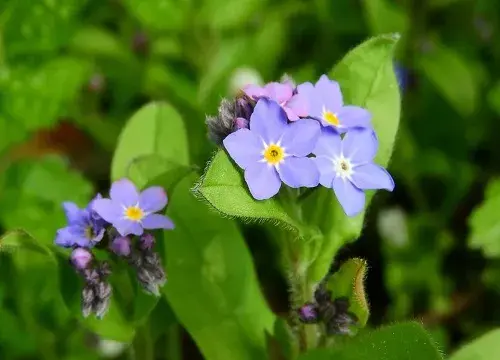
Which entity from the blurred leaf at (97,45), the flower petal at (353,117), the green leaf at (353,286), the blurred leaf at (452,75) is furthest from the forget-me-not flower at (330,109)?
the blurred leaf at (97,45)

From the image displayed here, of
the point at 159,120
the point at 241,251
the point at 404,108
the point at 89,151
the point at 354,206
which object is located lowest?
the point at 89,151

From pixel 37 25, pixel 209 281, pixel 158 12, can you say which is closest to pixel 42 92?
pixel 37 25

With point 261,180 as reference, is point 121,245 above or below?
below

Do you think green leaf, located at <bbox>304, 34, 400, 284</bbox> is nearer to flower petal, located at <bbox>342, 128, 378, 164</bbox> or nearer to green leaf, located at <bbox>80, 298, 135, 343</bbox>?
flower petal, located at <bbox>342, 128, 378, 164</bbox>

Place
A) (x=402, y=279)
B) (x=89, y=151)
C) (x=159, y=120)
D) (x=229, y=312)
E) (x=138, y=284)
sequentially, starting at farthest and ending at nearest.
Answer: (x=89, y=151), (x=402, y=279), (x=159, y=120), (x=229, y=312), (x=138, y=284)

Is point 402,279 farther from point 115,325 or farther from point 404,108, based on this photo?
point 115,325

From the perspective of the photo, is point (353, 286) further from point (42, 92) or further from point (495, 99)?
point (42, 92)

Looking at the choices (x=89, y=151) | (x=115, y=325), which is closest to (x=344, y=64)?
(x=115, y=325)
